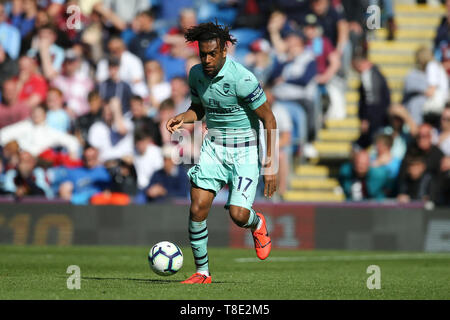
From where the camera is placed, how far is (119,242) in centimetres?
1792

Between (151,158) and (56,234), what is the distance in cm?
226

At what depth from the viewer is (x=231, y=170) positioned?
10.6m

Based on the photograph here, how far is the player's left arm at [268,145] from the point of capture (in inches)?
400

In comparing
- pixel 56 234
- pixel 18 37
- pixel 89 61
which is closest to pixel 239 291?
pixel 56 234

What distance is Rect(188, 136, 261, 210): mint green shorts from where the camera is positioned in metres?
10.4

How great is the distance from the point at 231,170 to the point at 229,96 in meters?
0.78

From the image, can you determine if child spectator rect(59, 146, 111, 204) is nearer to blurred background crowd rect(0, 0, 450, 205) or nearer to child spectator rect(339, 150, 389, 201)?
blurred background crowd rect(0, 0, 450, 205)

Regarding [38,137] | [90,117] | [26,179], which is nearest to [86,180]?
[26,179]

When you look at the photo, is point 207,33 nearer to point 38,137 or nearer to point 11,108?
point 38,137

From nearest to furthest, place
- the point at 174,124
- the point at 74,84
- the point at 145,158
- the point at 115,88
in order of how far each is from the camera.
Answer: the point at 174,124 < the point at 145,158 < the point at 115,88 < the point at 74,84

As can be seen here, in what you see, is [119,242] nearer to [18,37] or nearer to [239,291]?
[18,37]

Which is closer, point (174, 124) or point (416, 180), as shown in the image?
point (174, 124)

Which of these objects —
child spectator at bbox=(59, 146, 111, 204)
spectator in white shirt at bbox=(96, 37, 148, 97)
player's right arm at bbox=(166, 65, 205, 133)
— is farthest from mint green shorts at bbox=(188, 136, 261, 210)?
spectator in white shirt at bbox=(96, 37, 148, 97)

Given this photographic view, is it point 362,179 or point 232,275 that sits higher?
point 232,275
